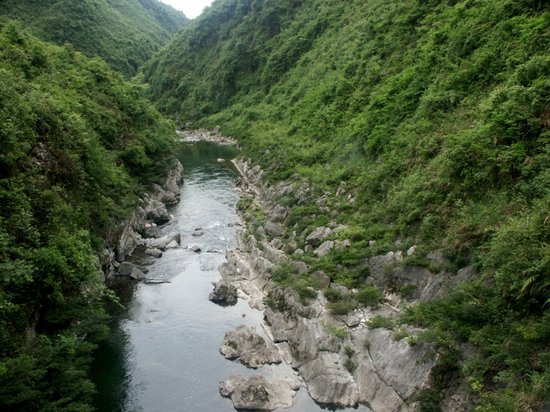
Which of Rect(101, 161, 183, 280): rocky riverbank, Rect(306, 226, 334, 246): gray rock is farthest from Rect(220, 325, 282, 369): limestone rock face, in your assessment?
Rect(101, 161, 183, 280): rocky riverbank

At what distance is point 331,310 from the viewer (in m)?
21.6

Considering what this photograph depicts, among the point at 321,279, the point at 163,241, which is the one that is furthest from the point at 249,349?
the point at 163,241

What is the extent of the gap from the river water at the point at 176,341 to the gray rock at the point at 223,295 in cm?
37

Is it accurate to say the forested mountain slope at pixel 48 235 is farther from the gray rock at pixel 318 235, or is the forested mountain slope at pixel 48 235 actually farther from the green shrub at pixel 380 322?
the gray rock at pixel 318 235

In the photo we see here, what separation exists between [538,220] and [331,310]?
10267 mm

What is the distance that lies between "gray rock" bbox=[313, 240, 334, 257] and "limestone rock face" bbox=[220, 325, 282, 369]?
6582mm

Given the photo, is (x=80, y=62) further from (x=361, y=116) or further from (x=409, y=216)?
(x=409, y=216)

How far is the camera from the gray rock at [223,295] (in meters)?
25.9

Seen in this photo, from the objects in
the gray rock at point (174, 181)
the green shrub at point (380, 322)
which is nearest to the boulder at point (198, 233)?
the gray rock at point (174, 181)

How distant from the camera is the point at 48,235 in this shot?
719 inches

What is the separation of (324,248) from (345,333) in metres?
6.90

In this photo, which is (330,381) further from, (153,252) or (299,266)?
(153,252)

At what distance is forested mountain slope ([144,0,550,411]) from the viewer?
14562 mm

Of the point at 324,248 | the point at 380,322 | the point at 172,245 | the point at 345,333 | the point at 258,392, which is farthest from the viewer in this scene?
the point at 172,245
